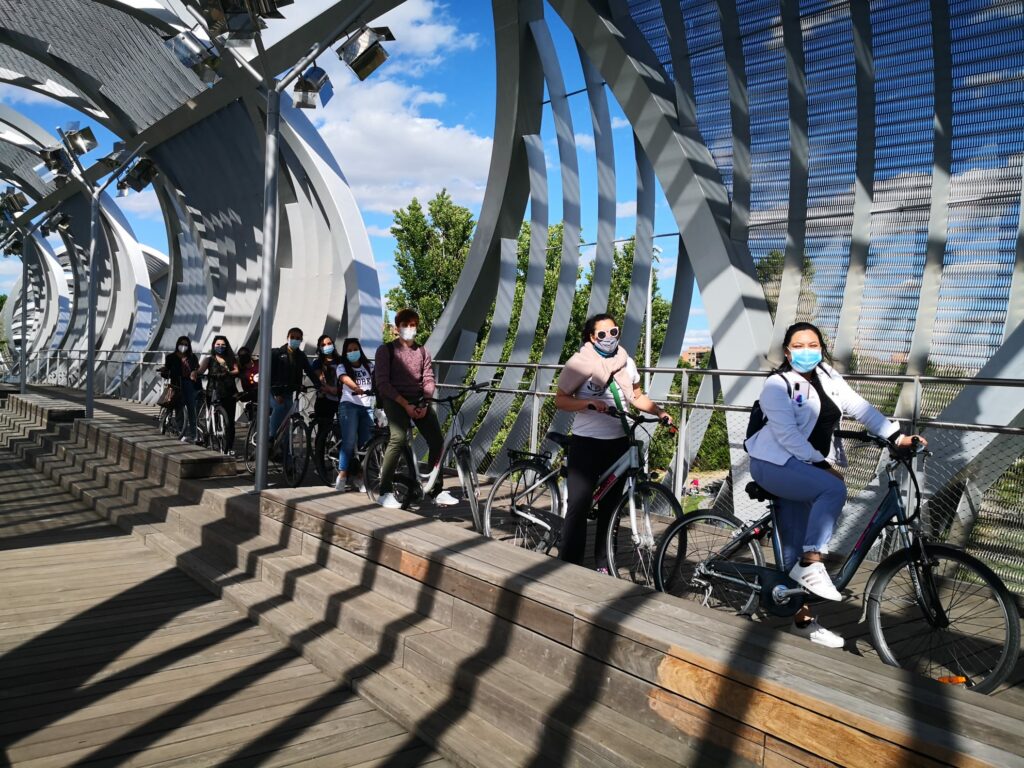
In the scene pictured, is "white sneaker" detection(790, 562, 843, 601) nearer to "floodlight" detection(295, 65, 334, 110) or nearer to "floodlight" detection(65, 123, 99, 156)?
"floodlight" detection(295, 65, 334, 110)

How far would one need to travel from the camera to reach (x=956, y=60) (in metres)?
7.01

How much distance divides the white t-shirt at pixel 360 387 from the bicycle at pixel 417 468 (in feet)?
1.41

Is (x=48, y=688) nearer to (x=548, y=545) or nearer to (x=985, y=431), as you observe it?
(x=548, y=545)

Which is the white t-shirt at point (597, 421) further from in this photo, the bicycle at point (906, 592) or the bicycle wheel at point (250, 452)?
the bicycle wheel at point (250, 452)

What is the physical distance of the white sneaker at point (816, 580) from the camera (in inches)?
150

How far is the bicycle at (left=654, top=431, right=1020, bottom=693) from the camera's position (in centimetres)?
340

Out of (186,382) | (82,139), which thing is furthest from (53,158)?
(186,382)

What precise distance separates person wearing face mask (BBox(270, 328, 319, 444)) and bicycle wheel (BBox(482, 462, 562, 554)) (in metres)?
3.79

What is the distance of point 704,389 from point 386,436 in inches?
135

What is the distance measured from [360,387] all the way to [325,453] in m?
1.35

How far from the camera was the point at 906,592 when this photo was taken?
3641 millimetres

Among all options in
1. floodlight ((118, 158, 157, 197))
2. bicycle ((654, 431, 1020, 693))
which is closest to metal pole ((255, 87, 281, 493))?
bicycle ((654, 431, 1020, 693))

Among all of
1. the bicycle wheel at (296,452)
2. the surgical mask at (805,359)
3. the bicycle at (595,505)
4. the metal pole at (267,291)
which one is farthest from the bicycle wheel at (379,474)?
the surgical mask at (805,359)

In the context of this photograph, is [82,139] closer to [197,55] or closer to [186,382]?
[186,382]
